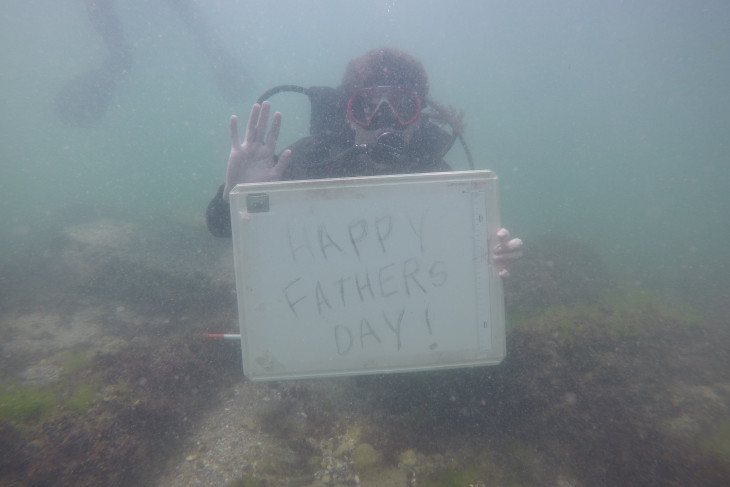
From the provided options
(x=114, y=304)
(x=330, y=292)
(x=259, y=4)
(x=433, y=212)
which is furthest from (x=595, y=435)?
(x=259, y=4)

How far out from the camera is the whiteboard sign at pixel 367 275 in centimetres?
245

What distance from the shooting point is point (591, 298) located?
719 centimetres

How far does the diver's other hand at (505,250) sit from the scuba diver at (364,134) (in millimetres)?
1426

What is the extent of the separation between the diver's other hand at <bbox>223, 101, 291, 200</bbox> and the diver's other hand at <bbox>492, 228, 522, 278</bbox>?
1.87m

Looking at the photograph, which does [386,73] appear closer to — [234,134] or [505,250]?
[234,134]

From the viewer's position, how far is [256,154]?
9.92 feet

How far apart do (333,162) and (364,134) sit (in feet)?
1.74

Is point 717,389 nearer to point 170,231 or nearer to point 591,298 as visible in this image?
point 591,298

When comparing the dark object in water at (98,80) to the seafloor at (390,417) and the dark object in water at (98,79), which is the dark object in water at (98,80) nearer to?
the dark object in water at (98,79)

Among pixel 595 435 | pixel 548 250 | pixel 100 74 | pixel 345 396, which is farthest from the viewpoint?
pixel 100 74

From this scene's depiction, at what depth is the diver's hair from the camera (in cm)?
388

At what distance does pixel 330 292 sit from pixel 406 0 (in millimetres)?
66091

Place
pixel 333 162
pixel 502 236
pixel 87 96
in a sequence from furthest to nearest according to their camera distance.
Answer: pixel 87 96, pixel 333 162, pixel 502 236

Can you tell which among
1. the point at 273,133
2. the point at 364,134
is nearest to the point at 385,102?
the point at 364,134
